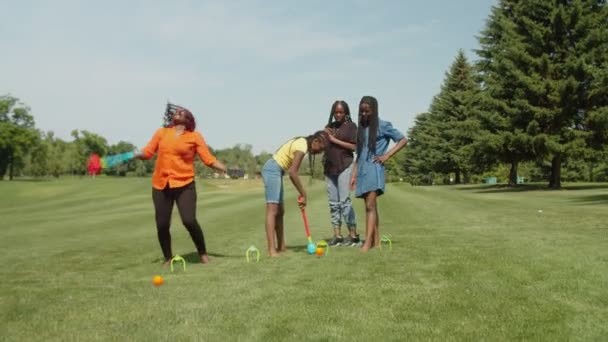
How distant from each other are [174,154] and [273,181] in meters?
1.46

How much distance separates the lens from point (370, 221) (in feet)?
26.0

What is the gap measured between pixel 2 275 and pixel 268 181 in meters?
3.60

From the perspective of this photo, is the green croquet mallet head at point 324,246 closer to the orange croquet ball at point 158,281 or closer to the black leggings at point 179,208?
the black leggings at point 179,208

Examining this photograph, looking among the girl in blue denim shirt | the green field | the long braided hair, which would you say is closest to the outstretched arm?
the girl in blue denim shirt

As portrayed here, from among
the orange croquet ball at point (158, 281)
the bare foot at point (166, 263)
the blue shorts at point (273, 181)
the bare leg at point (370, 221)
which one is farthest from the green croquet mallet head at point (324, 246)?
the orange croquet ball at point (158, 281)

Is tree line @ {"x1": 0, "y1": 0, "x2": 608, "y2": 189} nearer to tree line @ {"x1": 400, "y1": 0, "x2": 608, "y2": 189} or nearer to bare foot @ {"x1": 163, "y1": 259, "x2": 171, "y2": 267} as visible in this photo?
tree line @ {"x1": 400, "y1": 0, "x2": 608, "y2": 189}

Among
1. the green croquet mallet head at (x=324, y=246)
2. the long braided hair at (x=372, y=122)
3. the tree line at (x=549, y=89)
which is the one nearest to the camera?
the green croquet mallet head at (x=324, y=246)

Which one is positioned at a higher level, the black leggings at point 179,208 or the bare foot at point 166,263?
the black leggings at point 179,208

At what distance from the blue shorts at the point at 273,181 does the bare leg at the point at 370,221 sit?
1.29 meters

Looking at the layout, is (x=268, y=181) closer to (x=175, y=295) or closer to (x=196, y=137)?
(x=196, y=137)

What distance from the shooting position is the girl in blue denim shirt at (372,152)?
799cm

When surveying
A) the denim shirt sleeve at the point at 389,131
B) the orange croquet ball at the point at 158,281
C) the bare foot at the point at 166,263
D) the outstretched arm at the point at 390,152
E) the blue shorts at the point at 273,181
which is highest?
the denim shirt sleeve at the point at 389,131

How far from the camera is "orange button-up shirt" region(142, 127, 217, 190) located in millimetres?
7273

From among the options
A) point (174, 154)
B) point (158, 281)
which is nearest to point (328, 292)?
point (158, 281)
